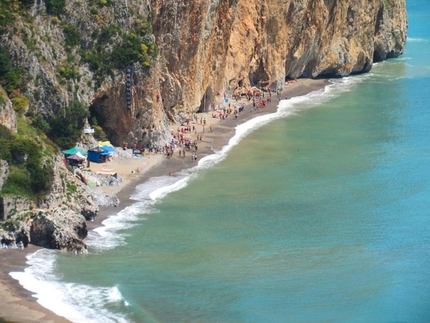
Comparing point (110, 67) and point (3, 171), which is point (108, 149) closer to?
point (110, 67)

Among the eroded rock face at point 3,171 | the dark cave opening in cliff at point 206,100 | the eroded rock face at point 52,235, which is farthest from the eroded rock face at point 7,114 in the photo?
the dark cave opening in cliff at point 206,100

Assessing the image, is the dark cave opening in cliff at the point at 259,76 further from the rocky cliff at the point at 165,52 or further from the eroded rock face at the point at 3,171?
the eroded rock face at the point at 3,171

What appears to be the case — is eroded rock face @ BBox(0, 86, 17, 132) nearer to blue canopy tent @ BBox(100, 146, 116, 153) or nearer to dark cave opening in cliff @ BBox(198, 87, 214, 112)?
blue canopy tent @ BBox(100, 146, 116, 153)

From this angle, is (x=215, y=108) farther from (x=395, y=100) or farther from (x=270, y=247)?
(x=270, y=247)

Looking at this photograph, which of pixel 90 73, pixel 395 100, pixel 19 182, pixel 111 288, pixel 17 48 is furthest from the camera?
pixel 395 100

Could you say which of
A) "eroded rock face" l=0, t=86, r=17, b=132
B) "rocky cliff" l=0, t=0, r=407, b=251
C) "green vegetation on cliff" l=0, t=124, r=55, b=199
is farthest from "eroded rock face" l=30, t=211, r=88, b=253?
"eroded rock face" l=0, t=86, r=17, b=132

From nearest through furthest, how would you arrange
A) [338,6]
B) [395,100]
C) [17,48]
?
1. [17,48]
2. [395,100]
3. [338,6]

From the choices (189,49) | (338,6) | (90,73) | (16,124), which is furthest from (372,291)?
(338,6)
